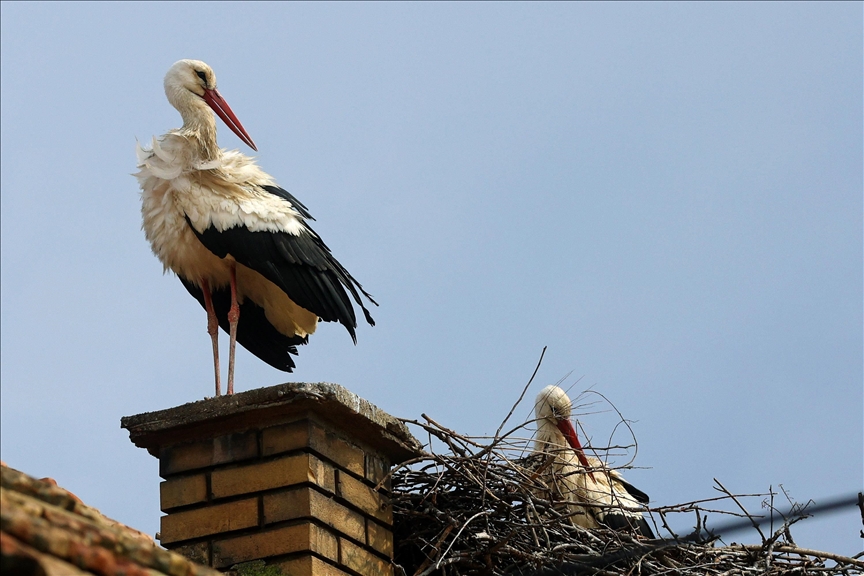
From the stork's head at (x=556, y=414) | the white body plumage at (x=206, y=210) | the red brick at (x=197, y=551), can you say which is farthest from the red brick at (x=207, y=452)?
the stork's head at (x=556, y=414)

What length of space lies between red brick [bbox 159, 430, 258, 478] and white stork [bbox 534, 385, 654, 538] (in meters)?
1.20

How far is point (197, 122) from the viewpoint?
6.25 meters

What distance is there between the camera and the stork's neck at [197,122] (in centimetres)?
608

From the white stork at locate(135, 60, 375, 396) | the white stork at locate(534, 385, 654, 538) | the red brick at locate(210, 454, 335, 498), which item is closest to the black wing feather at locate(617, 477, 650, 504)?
the white stork at locate(534, 385, 654, 538)

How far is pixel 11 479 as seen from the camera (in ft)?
9.15

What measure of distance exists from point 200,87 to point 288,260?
130cm

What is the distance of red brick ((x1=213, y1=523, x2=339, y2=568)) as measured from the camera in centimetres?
425

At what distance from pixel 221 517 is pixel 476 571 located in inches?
40.6

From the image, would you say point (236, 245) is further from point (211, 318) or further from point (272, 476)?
point (272, 476)

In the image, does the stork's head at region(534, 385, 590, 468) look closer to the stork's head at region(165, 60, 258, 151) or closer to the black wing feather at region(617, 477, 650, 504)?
the black wing feather at region(617, 477, 650, 504)

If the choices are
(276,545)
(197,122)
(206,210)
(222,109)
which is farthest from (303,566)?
(222,109)

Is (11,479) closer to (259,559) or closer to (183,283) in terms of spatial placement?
(259,559)

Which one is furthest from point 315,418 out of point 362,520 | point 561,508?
point 561,508

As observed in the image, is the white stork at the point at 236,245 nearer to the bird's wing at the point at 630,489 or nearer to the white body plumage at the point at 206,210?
the white body plumage at the point at 206,210
